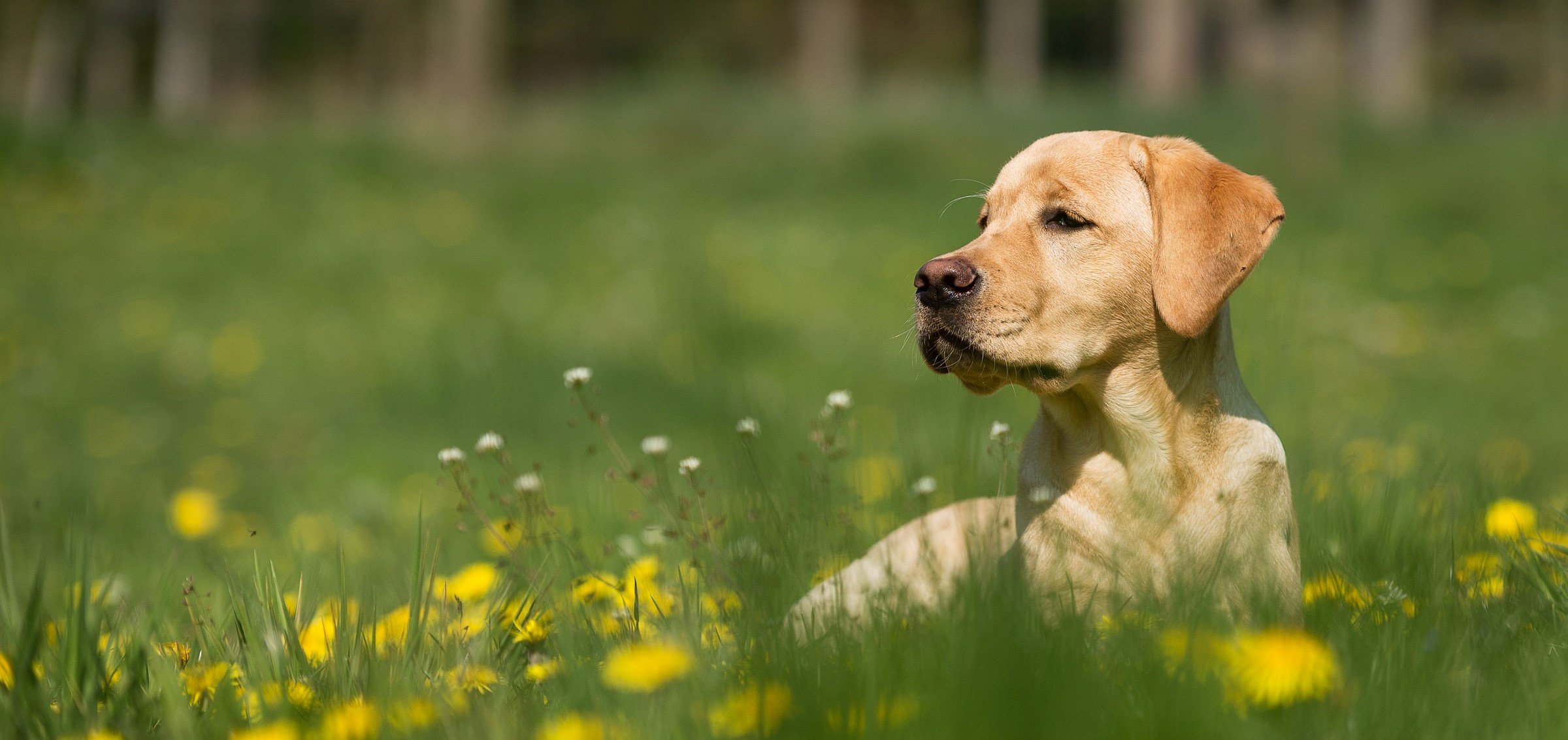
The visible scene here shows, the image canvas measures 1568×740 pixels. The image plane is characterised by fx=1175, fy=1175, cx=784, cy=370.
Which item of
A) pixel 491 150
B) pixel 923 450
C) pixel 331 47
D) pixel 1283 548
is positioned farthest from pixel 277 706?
pixel 331 47

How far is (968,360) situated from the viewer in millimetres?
2701

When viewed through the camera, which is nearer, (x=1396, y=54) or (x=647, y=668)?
(x=647, y=668)

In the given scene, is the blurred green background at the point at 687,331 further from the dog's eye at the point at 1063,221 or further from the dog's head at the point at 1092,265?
the dog's eye at the point at 1063,221

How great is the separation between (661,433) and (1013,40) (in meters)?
25.3

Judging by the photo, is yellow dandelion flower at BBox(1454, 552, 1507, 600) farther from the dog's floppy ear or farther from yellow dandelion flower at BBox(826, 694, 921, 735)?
yellow dandelion flower at BBox(826, 694, 921, 735)

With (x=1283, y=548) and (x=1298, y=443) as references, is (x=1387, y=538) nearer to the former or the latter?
(x=1283, y=548)

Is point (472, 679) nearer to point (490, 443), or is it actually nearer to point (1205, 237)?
point (490, 443)

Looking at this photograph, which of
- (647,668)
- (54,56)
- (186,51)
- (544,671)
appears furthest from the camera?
(186,51)

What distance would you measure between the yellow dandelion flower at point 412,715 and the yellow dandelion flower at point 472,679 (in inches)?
10.3

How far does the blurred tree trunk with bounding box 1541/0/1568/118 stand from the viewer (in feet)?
86.9

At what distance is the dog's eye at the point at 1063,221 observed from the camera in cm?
291

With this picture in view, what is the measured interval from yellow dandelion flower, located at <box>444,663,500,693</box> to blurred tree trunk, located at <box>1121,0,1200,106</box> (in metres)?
19.4

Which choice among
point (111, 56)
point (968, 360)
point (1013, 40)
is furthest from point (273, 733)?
point (111, 56)

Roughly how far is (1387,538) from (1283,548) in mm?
502
